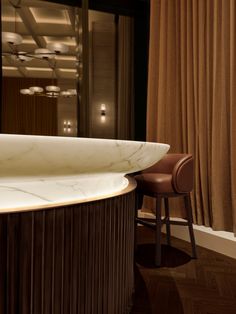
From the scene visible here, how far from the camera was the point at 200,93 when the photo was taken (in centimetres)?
275

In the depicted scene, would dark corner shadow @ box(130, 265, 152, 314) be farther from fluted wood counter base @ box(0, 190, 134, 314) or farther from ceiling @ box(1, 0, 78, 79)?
ceiling @ box(1, 0, 78, 79)

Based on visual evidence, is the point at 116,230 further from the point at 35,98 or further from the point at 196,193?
the point at 35,98

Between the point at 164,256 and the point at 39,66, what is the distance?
768cm

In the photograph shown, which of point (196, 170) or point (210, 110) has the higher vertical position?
point (210, 110)

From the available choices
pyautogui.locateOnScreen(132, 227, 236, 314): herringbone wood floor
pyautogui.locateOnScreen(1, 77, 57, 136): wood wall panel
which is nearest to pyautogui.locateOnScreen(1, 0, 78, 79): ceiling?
pyautogui.locateOnScreen(1, 77, 57, 136): wood wall panel

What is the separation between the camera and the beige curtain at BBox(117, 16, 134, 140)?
390 centimetres

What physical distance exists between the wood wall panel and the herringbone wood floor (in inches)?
271

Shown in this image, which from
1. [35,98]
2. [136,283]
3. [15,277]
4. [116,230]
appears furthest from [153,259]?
[35,98]

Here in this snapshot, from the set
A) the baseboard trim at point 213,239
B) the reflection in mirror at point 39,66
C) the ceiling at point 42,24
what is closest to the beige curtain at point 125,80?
the reflection in mirror at point 39,66

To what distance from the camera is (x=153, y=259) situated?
228cm

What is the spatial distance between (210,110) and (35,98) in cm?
707

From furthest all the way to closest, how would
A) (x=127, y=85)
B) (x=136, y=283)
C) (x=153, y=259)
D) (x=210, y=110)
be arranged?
(x=127, y=85) → (x=210, y=110) → (x=153, y=259) → (x=136, y=283)

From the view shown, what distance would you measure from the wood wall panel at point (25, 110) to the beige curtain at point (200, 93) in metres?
5.91

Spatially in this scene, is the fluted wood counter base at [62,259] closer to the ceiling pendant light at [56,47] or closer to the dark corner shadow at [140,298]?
the dark corner shadow at [140,298]
